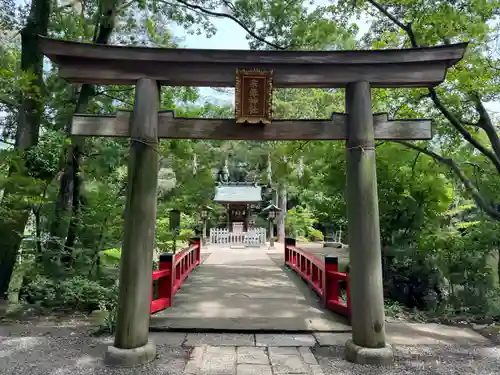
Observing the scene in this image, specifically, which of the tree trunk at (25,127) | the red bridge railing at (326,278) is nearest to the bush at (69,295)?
the tree trunk at (25,127)

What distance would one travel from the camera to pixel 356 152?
15.0 feet

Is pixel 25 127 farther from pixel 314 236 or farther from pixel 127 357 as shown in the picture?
pixel 314 236

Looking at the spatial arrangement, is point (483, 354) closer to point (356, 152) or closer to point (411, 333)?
point (411, 333)

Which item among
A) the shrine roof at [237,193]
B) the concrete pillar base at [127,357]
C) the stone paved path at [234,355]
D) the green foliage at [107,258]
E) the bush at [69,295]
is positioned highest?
the shrine roof at [237,193]

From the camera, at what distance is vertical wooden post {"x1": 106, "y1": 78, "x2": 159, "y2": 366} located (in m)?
4.19

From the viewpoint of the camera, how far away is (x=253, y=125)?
4.75 meters

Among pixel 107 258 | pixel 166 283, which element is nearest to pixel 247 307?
pixel 166 283

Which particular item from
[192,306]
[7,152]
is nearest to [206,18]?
[7,152]

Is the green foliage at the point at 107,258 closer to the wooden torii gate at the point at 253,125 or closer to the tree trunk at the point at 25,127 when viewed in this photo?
the tree trunk at the point at 25,127

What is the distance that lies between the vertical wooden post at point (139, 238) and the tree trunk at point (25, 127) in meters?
4.01

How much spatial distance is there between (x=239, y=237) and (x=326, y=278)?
721 inches

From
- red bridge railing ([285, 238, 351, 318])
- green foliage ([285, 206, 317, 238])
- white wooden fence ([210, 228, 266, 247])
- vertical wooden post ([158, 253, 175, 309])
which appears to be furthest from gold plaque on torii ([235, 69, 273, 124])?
green foliage ([285, 206, 317, 238])

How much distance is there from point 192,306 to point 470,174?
28.4 feet

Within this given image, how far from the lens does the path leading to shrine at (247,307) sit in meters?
5.70
